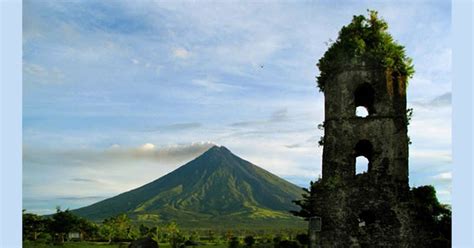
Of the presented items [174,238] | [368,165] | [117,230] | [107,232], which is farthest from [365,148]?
[117,230]

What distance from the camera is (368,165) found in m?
15.5

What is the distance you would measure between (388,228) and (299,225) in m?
60.4

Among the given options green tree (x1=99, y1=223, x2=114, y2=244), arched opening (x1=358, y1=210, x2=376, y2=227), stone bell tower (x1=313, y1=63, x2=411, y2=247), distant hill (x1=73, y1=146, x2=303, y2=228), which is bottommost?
distant hill (x1=73, y1=146, x2=303, y2=228)

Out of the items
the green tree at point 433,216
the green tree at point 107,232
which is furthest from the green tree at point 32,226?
the green tree at point 433,216

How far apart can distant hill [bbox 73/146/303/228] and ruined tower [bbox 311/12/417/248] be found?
59.6 metres

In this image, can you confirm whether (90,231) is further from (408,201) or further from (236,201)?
(236,201)

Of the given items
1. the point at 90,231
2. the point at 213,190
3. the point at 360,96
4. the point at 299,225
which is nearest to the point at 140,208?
the point at 213,190

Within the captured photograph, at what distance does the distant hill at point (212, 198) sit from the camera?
8250 centimetres

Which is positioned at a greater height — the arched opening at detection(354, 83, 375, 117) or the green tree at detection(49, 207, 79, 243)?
the arched opening at detection(354, 83, 375, 117)

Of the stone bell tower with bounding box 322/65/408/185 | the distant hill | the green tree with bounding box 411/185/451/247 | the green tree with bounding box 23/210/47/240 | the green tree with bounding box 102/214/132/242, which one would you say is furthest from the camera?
the distant hill

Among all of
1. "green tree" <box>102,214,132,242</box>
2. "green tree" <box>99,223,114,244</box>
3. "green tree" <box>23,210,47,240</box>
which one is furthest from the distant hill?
"green tree" <box>23,210,47,240</box>

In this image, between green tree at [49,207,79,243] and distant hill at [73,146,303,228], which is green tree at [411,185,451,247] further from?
distant hill at [73,146,303,228]

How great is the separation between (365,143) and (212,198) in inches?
3185

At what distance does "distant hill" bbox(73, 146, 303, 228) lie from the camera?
82.5m
